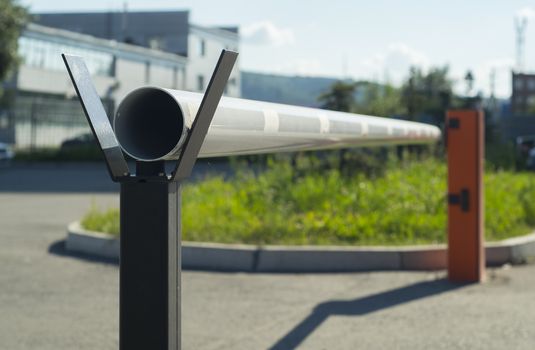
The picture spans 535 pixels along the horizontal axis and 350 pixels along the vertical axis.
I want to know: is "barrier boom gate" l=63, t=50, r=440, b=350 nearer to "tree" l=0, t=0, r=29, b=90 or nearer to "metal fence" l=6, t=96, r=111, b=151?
"tree" l=0, t=0, r=29, b=90

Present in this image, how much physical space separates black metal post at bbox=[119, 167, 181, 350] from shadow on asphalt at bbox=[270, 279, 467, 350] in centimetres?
250

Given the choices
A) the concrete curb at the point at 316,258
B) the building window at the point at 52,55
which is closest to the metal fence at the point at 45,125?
the building window at the point at 52,55

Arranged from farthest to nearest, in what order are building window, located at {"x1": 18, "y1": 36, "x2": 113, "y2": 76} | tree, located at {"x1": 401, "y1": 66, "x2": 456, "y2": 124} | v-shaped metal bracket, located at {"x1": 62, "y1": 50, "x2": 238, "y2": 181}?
1. building window, located at {"x1": 18, "y1": 36, "x2": 113, "y2": 76}
2. tree, located at {"x1": 401, "y1": 66, "x2": 456, "y2": 124}
3. v-shaped metal bracket, located at {"x1": 62, "y1": 50, "x2": 238, "y2": 181}

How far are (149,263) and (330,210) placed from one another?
7158 mm

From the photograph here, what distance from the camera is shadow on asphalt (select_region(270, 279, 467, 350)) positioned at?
4.73 metres

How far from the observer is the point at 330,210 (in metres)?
9.12

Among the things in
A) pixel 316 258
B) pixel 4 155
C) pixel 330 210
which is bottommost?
pixel 316 258

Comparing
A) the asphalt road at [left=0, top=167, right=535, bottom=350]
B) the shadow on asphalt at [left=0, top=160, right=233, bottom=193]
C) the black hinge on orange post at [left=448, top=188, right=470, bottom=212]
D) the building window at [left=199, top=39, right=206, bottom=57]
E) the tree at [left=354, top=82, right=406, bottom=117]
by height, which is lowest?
the asphalt road at [left=0, top=167, right=535, bottom=350]

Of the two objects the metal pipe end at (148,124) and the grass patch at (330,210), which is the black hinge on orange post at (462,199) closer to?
the grass patch at (330,210)

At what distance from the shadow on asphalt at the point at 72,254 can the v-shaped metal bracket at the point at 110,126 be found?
5.46 meters

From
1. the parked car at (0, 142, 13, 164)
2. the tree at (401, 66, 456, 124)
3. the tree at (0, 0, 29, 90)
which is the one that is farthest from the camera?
the tree at (0, 0, 29, 90)

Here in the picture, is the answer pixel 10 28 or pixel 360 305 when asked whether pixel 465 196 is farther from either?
pixel 10 28

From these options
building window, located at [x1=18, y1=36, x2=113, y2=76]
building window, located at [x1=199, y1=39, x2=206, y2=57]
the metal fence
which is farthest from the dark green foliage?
building window, located at [x1=199, y1=39, x2=206, y2=57]

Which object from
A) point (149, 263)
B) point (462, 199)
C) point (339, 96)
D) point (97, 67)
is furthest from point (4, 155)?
point (149, 263)
